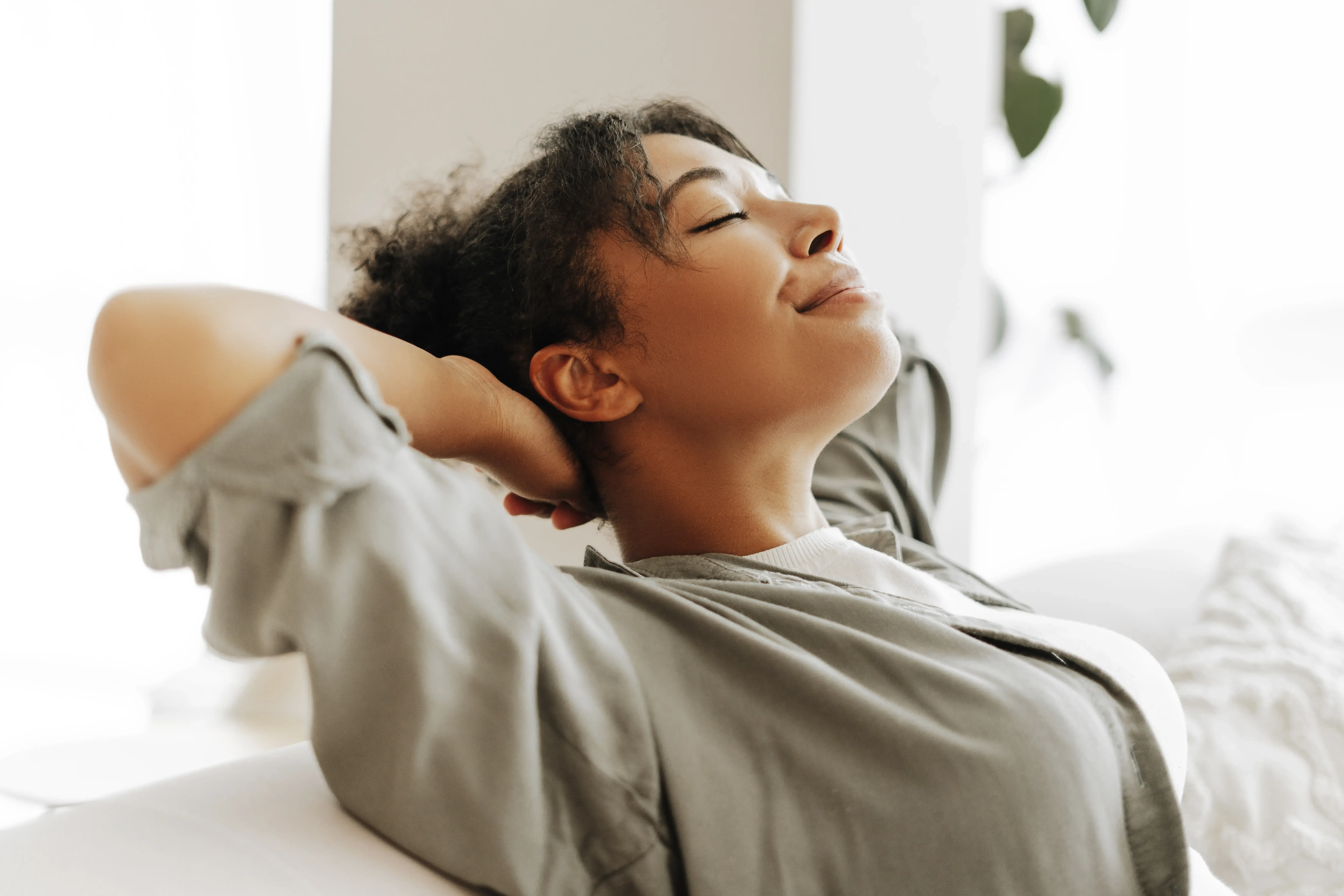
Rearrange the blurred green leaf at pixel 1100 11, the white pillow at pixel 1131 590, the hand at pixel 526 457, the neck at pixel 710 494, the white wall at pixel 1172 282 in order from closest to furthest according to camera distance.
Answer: the hand at pixel 526 457 < the neck at pixel 710 494 < the white pillow at pixel 1131 590 < the blurred green leaf at pixel 1100 11 < the white wall at pixel 1172 282

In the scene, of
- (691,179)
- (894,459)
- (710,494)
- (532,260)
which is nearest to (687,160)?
(691,179)

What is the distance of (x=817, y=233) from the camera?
84 cm

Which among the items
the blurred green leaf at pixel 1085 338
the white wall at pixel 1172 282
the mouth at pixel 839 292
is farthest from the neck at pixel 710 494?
the blurred green leaf at pixel 1085 338

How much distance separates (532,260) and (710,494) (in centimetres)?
24

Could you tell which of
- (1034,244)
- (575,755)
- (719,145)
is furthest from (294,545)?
(1034,244)

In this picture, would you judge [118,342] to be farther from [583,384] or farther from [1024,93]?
[1024,93]

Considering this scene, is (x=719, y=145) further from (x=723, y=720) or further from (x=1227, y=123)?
(x=1227, y=123)

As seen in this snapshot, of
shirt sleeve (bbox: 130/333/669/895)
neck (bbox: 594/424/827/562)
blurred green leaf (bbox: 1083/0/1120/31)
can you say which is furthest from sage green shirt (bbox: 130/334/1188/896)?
blurred green leaf (bbox: 1083/0/1120/31)

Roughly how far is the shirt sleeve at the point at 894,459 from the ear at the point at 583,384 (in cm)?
32

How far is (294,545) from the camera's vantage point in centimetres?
49

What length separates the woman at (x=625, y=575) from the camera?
50cm

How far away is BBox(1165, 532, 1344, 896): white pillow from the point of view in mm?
1021

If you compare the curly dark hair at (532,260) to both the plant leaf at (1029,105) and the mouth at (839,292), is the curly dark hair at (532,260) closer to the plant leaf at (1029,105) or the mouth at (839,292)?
the mouth at (839,292)

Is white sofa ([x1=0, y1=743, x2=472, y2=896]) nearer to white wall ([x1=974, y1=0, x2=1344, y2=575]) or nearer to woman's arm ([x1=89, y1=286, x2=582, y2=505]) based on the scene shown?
woman's arm ([x1=89, y1=286, x2=582, y2=505])
